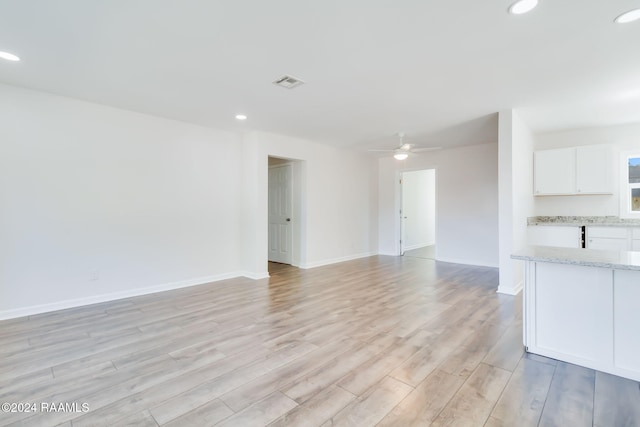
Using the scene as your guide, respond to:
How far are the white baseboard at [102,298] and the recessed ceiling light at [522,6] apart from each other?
479cm

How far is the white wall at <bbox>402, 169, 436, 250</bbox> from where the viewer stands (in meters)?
8.34

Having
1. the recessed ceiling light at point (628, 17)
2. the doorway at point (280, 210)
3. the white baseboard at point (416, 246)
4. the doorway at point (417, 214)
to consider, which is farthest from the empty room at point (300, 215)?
the white baseboard at point (416, 246)

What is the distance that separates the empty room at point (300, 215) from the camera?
77.2 inches

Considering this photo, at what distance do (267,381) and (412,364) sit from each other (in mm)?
1051

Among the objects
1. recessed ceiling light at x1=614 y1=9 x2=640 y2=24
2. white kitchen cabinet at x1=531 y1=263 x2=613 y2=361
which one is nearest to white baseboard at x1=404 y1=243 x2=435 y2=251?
white kitchen cabinet at x1=531 y1=263 x2=613 y2=361

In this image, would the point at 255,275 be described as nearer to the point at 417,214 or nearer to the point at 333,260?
the point at 333,260

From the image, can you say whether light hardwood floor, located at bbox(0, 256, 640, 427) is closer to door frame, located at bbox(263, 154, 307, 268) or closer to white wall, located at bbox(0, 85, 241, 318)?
white wall, located at bbox(0, 85, 241, 318)

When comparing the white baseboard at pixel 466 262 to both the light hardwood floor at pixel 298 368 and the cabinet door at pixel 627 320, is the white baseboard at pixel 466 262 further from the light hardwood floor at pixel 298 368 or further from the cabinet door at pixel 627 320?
the cabinet door at pixel 627 320

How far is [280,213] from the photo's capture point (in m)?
6.68

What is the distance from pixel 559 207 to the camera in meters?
5.34

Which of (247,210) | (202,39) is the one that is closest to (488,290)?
(247,210)

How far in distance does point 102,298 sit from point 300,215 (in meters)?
3.45

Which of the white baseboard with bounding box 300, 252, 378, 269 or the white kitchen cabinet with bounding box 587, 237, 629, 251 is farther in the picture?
the white baseboard with bounding box 300, 252, 378, 269

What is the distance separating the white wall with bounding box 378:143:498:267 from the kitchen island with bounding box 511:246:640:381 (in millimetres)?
3895
